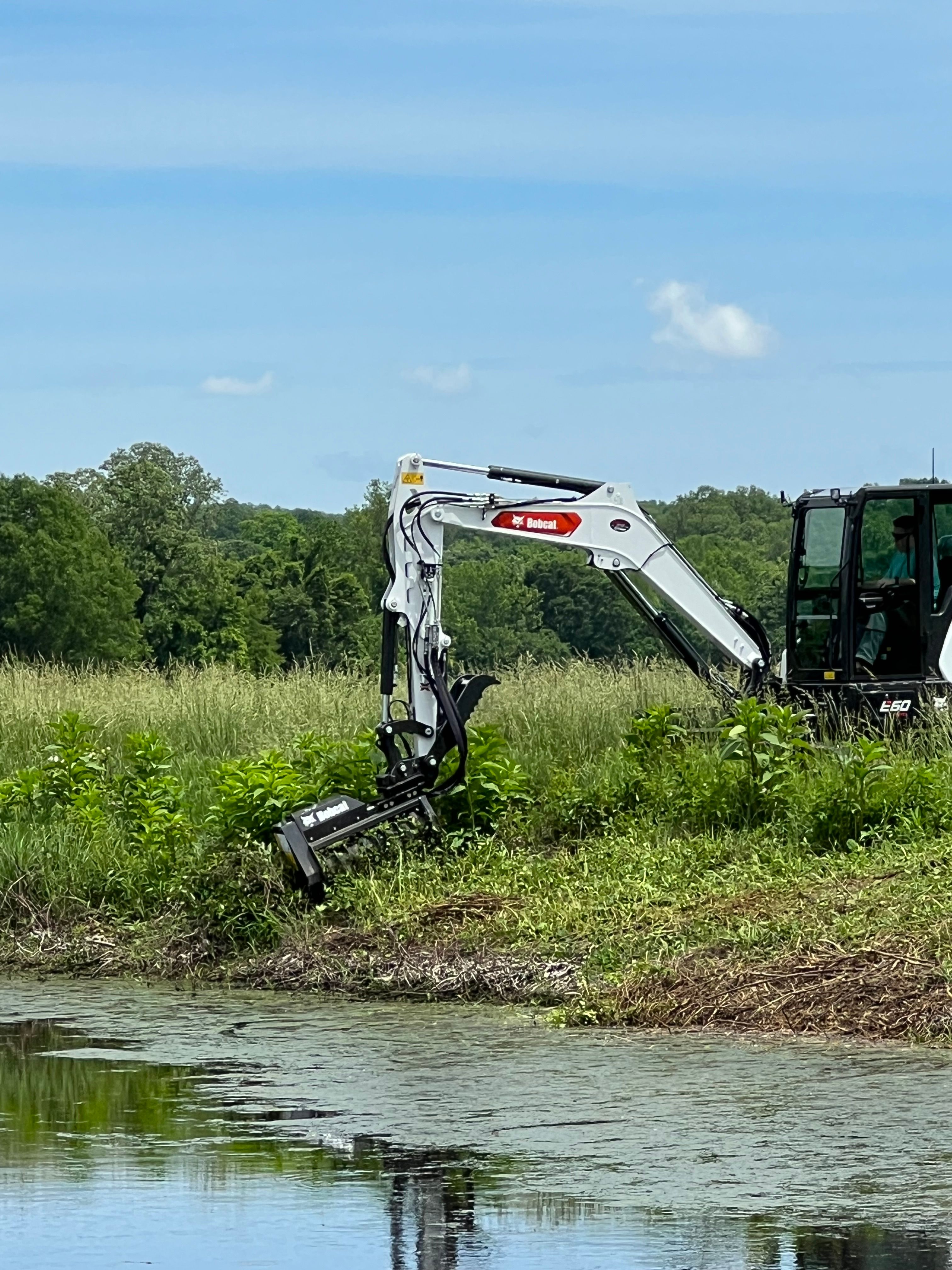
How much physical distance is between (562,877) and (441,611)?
260cm

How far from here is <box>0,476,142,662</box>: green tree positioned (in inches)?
Answer: 2685

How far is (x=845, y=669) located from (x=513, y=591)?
40.6 metres

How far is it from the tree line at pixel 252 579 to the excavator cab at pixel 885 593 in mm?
26344

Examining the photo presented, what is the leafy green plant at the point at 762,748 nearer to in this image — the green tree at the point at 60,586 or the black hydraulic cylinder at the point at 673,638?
the black hydraulic cylinder at the point at 673,638

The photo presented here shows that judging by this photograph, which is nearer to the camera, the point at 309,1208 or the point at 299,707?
the point at 309,1208

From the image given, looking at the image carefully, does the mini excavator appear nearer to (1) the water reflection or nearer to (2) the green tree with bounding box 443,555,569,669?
(1) the water reflection

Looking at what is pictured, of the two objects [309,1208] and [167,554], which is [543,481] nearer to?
[309,1208]

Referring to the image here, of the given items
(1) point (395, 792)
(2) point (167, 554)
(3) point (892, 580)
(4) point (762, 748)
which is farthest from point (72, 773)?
(2) point (167, 554)

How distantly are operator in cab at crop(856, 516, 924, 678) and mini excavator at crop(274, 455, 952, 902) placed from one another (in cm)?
1

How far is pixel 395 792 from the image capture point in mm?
14000

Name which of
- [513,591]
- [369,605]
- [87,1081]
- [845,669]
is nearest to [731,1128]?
[87,1081]

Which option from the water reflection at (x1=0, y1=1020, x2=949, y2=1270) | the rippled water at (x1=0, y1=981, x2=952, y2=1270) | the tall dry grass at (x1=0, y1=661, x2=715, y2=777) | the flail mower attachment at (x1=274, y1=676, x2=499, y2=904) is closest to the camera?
the water reflection at (x1=0, y1=1020, x2=949, y2=1270)

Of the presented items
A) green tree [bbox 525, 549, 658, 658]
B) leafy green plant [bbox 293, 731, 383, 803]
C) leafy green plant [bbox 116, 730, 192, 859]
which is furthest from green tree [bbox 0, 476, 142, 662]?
leafy green plant [bbox 293, 731, 383, 803]

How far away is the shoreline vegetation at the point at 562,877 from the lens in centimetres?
1096
